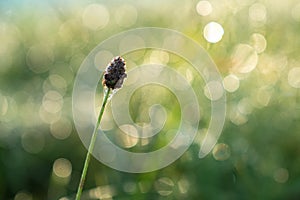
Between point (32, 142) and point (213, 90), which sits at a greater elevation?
point (213, 90)

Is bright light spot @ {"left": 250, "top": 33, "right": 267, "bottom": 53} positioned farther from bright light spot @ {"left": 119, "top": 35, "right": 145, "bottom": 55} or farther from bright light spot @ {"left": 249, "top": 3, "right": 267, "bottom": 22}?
bright light spot @ {"left": 119, "top": 35, "right": 145, "bottom": 55}

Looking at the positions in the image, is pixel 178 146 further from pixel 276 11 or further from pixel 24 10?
pixel 24 10

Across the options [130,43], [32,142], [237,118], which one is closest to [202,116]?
[237,118]

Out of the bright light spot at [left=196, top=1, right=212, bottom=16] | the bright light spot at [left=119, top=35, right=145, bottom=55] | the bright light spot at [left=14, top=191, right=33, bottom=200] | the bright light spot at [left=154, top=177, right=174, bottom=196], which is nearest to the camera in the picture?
the bright light spot at [left=154, top=177, right=174, bottom=196]

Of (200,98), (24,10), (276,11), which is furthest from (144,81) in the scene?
(24,10)

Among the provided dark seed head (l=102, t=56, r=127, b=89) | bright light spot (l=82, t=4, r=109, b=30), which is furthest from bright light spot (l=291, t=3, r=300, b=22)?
dark seed head (l=102, t=56, r=127, b=89)

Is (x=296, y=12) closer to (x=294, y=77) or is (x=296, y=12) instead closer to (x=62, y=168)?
(x=294, y=77)
